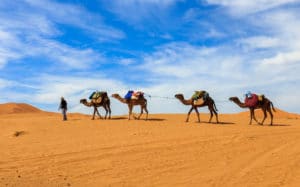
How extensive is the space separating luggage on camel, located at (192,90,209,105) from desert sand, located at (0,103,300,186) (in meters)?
1.71

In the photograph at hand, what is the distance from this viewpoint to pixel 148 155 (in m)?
17.5

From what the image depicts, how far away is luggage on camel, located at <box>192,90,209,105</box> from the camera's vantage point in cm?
2734

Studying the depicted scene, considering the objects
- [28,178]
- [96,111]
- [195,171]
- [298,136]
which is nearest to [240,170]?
[195,171]

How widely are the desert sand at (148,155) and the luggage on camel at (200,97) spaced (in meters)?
1.71

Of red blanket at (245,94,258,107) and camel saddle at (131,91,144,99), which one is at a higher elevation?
camel saddle at (131,91,144,99)

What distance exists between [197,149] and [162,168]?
350cm

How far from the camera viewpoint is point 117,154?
57.9 ft

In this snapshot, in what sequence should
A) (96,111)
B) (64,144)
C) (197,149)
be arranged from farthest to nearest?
(96,111) → (64,144) → (197,149)

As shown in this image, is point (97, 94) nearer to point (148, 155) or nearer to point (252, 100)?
point (252, 100)

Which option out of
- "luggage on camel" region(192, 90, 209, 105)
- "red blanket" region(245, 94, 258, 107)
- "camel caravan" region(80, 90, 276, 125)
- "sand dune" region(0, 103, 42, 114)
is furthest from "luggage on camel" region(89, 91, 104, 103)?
"sand dune" region(0, 103, 42, 114)

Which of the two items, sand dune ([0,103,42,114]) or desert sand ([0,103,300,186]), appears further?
sand dune ([0,103,42,114])

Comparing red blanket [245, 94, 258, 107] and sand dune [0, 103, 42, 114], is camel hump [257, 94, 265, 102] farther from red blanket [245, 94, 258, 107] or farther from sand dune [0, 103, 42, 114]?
sand dune [0, 103, 42, 114]

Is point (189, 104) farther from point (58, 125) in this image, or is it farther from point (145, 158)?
point (145, 158)

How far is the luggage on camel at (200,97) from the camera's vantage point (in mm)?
27344
